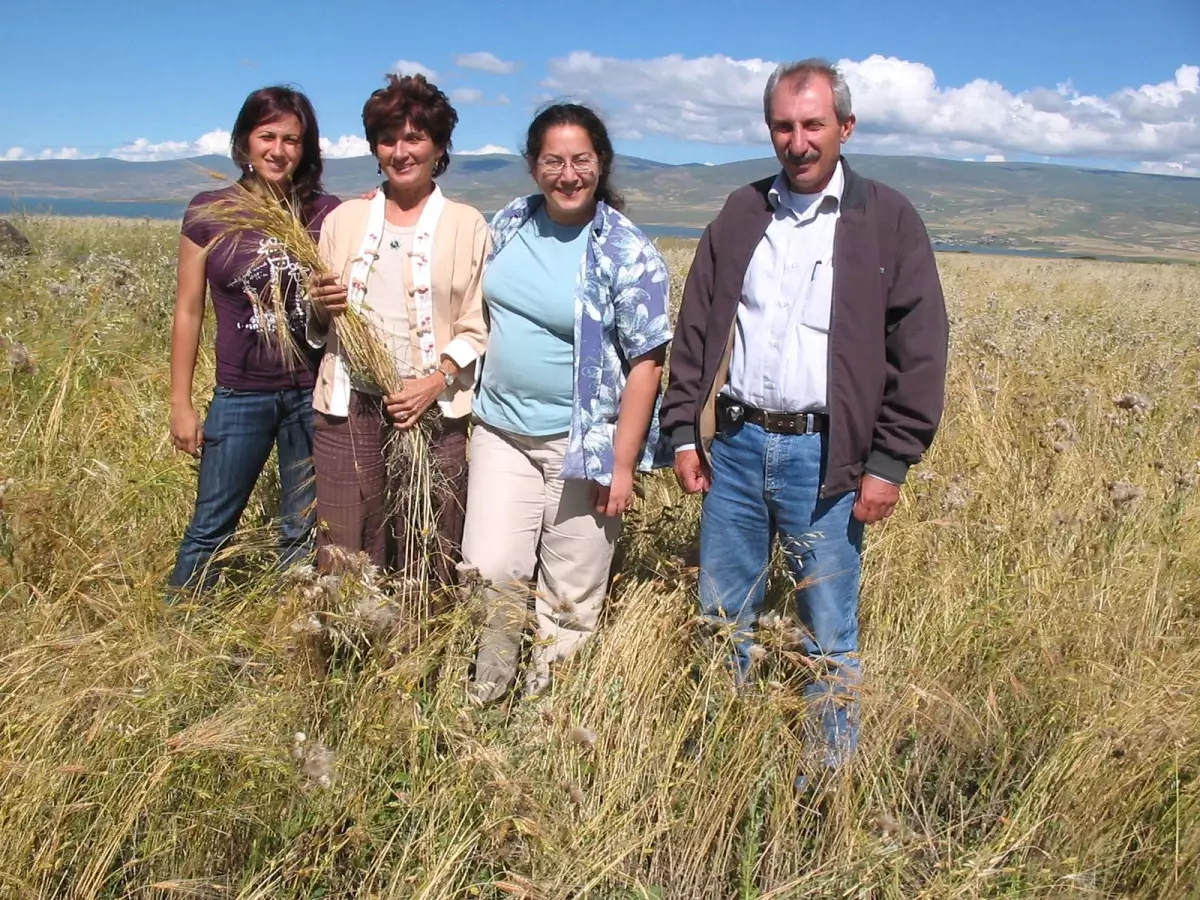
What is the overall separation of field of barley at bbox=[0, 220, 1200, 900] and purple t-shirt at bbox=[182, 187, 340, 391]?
0.83 meters

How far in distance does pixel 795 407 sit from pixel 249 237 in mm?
2055

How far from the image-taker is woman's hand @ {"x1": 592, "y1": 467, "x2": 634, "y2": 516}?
3002mm

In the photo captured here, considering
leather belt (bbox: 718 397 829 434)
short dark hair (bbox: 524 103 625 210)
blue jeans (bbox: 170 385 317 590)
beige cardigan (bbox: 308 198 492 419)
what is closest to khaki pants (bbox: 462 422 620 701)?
beige cardigan (bbox: 308 198 492 419)

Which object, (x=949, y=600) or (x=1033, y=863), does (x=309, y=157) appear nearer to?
(x=949, y=600)

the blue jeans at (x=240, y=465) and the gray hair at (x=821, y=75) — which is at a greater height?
the gray hair at (x=821, y=75)

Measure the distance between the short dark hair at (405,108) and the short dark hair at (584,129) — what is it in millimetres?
329

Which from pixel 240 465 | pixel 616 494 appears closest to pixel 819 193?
pixel 616 494

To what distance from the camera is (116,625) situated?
9.02 ft

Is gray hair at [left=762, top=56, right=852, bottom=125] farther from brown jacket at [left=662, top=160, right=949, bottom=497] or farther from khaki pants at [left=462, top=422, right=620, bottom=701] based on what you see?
khaki pants at [left=462, top=422, right=620, bottom=701]

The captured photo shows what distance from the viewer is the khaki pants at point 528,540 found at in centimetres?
308

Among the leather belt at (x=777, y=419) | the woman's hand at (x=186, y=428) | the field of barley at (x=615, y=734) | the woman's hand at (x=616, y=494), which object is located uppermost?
the leather belt at (x=777, y=419)

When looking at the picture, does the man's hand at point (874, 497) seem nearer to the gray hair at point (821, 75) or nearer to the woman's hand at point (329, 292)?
the gray hair at point (821, 75)

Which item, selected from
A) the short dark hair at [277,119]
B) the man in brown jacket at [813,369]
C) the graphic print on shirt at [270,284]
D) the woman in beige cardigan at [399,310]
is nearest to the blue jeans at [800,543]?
the man in brown jacket at [813,369]

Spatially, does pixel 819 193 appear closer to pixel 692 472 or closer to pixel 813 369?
pixel 813 369
